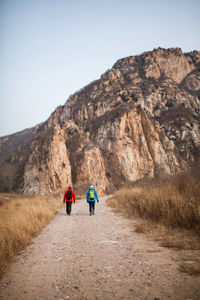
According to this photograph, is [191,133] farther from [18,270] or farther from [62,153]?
[18,270]

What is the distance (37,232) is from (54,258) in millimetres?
2920

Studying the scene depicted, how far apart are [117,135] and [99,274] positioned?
45085 mm

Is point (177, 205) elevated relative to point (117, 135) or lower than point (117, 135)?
lower

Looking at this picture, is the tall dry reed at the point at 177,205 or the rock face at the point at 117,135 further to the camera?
the rock face at the point at 117,135

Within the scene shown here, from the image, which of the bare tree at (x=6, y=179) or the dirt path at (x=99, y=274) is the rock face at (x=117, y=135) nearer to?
the bare tree at (x=6, y=179)

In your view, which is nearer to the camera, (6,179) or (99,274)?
(99,274)

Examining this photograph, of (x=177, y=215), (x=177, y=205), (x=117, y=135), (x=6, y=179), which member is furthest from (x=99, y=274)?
(x=117, y=135)

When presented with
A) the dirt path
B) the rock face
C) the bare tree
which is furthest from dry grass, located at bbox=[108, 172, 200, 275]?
the bare tree

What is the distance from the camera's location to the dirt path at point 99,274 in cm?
218

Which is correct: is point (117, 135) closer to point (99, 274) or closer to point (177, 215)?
point (177, 215)

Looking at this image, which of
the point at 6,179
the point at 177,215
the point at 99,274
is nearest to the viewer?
the point at 99,274

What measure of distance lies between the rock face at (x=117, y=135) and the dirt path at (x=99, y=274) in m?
23.6

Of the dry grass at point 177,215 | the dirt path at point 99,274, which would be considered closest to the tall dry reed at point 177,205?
the dry grass at point 177,215

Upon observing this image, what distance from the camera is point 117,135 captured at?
4719 cm
